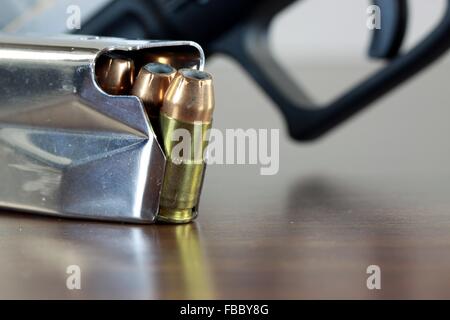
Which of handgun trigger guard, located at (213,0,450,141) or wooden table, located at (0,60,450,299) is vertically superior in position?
handgun trigger guard, located at (213,0,450,141)

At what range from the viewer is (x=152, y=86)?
58cm

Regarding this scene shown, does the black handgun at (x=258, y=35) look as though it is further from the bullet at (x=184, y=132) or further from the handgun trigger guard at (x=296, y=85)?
the bullet at (x=184, y=132)

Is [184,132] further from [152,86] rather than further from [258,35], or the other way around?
[258,35]

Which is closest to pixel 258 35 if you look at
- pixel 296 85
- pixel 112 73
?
pixel 296 85

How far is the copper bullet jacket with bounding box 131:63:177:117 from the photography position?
58cm

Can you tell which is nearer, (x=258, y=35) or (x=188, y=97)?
(x=188, y=97)

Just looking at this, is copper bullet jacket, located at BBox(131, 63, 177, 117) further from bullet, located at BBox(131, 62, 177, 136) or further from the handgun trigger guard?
the handgun trigger guard

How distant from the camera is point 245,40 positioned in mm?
874

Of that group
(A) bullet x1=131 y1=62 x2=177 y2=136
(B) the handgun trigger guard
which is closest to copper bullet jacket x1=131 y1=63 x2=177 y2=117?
(A) bullet x1=131 y1=62 x2=177 y2=136

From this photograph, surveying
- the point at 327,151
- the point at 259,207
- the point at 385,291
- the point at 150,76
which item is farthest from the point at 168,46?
the point at 327,151

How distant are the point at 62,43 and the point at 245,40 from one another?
1.03 ft

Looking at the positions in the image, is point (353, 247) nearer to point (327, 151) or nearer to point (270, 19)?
point (270, 19)

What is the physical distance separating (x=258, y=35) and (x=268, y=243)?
367mm

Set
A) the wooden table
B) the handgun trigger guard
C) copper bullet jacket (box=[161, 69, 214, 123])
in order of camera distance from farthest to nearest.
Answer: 1. the handgun trigger guard
2. copper bullet jacket (box=[161, 69, 214, 123])
3. the wooden table
